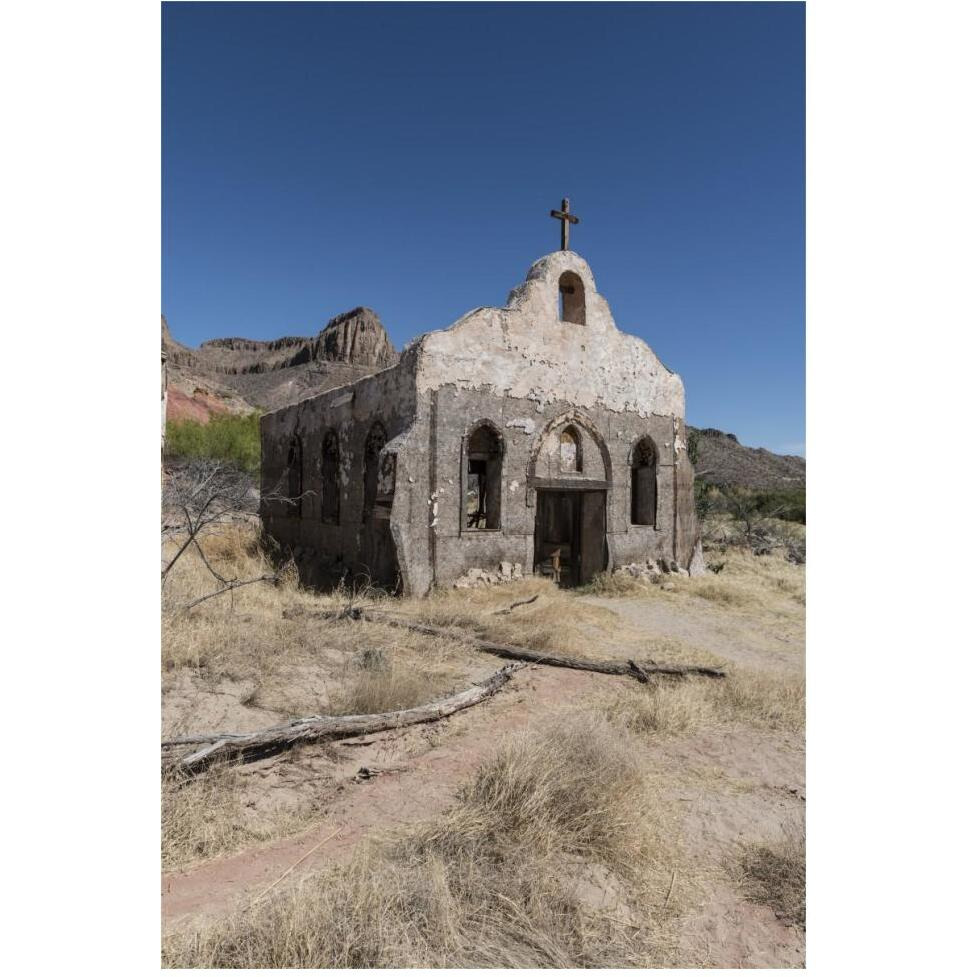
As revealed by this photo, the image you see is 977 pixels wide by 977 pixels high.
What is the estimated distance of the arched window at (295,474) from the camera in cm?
1468

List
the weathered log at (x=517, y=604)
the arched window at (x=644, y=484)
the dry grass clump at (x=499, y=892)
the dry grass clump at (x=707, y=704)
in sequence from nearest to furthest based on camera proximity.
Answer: the dry grass clump at (x=499, y=892) < the dry grass clump at (x=707, y=704) < the weathered log at (x=517, y=604) < the arched window at (x=644, y=484)

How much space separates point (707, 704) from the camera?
535 cm

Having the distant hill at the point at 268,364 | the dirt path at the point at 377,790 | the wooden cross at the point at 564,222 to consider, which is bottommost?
the dirt path at the point at 377,790

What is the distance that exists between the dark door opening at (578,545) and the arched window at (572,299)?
3.55 meters

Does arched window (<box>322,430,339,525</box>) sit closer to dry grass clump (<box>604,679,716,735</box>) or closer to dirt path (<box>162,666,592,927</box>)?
dirt path (<box>162,666,592,927</box>)

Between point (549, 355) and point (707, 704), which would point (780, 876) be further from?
point (549, 355)

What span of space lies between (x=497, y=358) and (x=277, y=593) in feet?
17.6

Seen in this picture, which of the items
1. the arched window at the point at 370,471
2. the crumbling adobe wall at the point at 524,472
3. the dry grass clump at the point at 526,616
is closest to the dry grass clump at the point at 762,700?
the dry grass clump at the point at 526,616

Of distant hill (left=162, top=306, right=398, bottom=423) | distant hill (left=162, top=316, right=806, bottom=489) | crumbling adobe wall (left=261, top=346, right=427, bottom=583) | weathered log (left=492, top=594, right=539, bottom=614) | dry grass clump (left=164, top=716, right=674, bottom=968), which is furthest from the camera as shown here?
distant hill (left=162, top=306, right=398, bottom=423)

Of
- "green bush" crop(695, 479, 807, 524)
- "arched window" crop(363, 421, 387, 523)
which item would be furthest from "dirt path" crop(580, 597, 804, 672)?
"green bush" crop(695, 479, 807, 524)

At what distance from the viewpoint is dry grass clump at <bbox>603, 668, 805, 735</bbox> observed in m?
4.90

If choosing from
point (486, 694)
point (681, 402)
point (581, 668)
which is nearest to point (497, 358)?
point (681, 402)

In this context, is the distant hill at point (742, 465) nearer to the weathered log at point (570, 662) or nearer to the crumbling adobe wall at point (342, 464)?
the crumbling adobe wall at point (342, 464)

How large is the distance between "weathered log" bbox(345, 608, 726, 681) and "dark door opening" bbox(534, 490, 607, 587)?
526 centimetres
